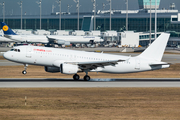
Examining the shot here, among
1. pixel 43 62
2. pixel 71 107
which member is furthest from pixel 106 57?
pixel 71 107

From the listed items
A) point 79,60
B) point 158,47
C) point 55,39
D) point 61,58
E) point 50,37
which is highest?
point 50,37

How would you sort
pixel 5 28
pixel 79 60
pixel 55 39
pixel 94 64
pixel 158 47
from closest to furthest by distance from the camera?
1. pixel 94 64
2. pixel 79 60
3. pixel 158 47
4. pixel 5 28
5. pixel 55 39

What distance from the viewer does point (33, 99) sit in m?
30.9

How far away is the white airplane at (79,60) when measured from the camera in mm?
43781

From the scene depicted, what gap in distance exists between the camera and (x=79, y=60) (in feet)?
149

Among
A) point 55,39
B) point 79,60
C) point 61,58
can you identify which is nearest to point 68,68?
point 61,58

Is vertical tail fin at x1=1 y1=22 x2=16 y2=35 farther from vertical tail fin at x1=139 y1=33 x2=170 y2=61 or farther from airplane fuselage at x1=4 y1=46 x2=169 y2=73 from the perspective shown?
vertical tail fin at x1=139 y1=33 x2=170 y2=61

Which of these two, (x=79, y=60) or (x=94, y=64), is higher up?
(x=79, y=60)

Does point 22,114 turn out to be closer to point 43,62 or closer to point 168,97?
point 168,97

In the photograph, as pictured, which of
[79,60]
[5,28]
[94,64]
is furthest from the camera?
Result: [5,28]

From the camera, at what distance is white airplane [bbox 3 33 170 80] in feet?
144

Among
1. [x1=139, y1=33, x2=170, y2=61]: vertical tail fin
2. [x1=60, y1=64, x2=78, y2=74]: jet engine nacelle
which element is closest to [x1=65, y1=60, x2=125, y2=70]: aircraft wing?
[x1=60, y1=64, x2=78, y2=74]: jet engine nacelle

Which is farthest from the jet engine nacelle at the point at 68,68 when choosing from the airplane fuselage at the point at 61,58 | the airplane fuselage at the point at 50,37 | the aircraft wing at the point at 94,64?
the airplane fuselage at the point at 50,37

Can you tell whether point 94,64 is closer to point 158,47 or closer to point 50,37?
point 158,47
